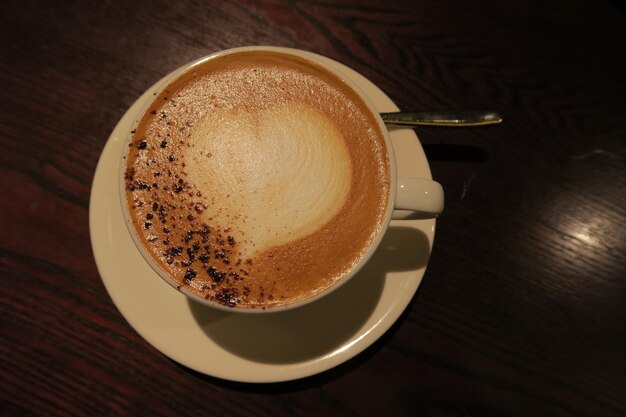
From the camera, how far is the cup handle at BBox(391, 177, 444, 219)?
0.83m

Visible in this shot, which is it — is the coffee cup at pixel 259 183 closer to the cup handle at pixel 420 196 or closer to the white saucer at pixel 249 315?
the cup handle at pixel 420 196

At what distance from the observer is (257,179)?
2.84ft

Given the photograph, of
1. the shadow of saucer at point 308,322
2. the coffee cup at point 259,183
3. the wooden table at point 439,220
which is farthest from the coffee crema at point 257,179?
the wooden table at point 439,220

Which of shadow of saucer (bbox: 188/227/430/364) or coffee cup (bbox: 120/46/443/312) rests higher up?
coffee cup (bbox: 120/46/443/312)

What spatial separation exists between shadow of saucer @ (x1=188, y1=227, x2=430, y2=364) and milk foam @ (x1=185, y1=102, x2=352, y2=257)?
19 centimetres

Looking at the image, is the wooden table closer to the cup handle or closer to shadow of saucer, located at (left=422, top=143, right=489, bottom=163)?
shadow of saucer, located at (left=422, top=143, right=489, bottom=163)

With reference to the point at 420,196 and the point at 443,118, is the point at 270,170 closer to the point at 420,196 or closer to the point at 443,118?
the point at 420,196

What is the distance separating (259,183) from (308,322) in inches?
13.0

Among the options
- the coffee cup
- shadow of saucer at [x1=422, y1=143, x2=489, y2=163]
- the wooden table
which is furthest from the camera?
shadow of saucer at [x1=422, y1=143, x2=489, y2=163]

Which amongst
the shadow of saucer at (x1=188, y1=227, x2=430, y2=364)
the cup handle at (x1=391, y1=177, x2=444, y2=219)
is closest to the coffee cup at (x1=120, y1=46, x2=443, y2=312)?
the cup handle at (x1=391, y1=177, x2=444, y2=219)

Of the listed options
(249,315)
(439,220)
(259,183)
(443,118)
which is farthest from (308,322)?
(443,118)

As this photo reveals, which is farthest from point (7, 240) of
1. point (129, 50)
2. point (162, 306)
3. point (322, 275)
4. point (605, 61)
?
point (605, 61)

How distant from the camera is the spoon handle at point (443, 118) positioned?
1.08m

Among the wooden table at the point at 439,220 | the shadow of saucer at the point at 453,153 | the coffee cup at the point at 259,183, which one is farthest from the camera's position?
the shadow of saucer at the point at 453,153
